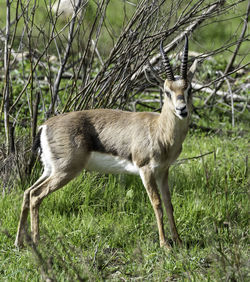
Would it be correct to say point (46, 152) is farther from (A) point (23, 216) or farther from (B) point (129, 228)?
(B) point (129, 228)

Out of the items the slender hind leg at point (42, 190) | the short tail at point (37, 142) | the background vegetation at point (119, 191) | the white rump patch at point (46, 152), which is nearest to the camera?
the background vegetation at point (119, 191)

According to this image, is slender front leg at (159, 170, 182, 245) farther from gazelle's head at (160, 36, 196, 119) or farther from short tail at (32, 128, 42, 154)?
short tail at (32, 128, 42, 154)

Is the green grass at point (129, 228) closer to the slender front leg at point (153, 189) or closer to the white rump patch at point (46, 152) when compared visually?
the slender front leg at point (153, 189)

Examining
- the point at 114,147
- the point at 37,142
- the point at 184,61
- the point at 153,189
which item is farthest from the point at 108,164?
the point at 184,61

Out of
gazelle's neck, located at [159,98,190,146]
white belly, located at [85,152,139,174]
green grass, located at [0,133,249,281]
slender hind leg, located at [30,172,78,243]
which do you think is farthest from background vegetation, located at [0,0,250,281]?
gazelle's neck, located at [159,98,190,146]

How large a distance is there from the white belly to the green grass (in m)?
0.30

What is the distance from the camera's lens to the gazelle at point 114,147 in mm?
4070

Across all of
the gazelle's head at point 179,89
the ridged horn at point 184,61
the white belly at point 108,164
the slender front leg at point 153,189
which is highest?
the ridged horn at point 184,61

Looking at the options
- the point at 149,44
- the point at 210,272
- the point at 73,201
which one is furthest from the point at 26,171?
the point at 210,272

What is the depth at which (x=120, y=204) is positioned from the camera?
4383mm

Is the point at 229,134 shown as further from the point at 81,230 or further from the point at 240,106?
the point at 81,230

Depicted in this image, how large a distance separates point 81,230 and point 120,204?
0.46 metres

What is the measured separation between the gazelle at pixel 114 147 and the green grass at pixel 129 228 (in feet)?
0.65

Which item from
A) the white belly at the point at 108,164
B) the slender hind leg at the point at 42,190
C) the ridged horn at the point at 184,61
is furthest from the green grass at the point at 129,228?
the ridged horn at the point at 184,61
